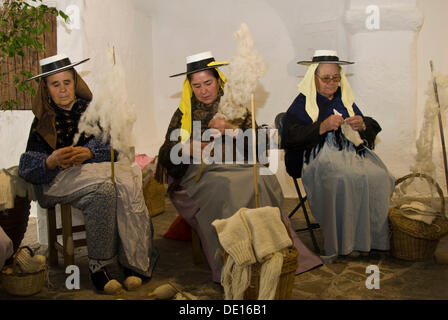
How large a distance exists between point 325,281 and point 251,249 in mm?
890

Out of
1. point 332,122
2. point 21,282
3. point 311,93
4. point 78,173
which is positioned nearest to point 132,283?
point 21,282

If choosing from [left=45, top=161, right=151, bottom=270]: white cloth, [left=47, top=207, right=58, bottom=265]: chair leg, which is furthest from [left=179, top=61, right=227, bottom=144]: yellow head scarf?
[left=47, top=207, right=58, bottom=265]: chair leg

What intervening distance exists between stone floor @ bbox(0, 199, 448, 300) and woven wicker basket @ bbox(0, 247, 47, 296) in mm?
48

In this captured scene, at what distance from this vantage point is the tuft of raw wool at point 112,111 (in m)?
2.56

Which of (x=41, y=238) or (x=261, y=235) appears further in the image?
(x=41, y=238)

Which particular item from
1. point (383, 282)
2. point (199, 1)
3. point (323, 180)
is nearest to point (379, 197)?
point (323, 180)

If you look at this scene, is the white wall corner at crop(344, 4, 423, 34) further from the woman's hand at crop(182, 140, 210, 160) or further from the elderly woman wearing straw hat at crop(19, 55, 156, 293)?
the elderly woman wearing straw hat at crop(19, 55, 156, 293)

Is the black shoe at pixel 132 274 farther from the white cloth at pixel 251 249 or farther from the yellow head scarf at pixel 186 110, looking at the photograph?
the yellow head scarf at pixel 186 110

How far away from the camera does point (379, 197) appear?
3086 mm

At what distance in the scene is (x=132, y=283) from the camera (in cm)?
263

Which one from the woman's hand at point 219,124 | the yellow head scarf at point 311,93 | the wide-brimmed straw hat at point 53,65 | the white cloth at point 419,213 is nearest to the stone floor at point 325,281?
the white cloth at point 419,213

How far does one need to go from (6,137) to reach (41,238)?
1.15m

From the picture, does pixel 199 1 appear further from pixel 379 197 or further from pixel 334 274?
pixel 334 274

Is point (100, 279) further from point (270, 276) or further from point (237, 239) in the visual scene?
point (270, 276)
